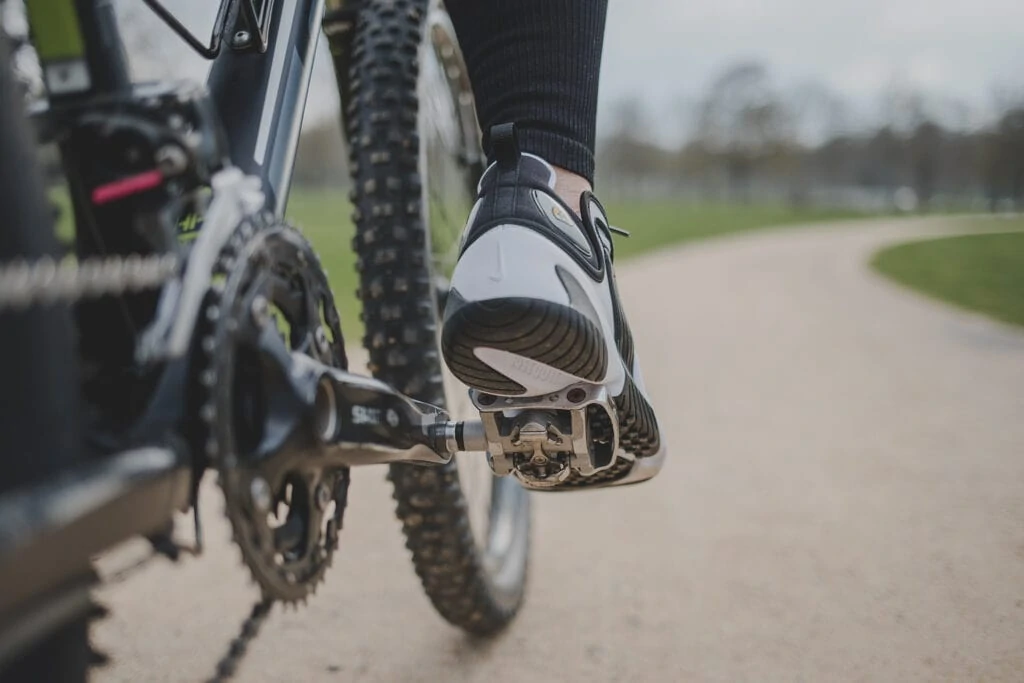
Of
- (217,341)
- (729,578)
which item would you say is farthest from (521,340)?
(729,578)

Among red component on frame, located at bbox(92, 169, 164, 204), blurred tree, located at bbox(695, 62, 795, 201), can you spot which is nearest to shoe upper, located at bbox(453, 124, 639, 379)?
red component on frame, located at bbox(92, 169, 164, 204)

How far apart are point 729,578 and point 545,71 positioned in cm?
101

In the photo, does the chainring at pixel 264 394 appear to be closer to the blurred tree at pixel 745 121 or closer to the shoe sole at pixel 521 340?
the shoe sole at pixel 521 340

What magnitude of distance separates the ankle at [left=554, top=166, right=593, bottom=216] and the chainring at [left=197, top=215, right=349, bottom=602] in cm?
26

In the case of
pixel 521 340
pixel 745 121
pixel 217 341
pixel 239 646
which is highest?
pixel 217 341

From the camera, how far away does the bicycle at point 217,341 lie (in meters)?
0.49

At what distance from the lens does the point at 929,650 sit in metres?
1.26

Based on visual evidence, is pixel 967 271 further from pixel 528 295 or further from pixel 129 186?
pixel 129 186

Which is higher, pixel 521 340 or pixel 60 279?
pixel 60 279

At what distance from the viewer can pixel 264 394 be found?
71cm

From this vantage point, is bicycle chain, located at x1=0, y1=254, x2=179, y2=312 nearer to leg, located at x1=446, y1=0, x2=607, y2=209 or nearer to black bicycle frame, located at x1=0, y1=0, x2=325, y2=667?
black bicycle frame, located at x1=0, y1=0, x2=325, y2=667

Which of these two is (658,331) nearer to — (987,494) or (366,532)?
(987,494)

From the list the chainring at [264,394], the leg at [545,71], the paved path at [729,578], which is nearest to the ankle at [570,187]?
the leg at [545,71]

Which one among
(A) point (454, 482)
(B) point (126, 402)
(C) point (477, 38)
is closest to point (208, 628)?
(A) point (454, 482)
